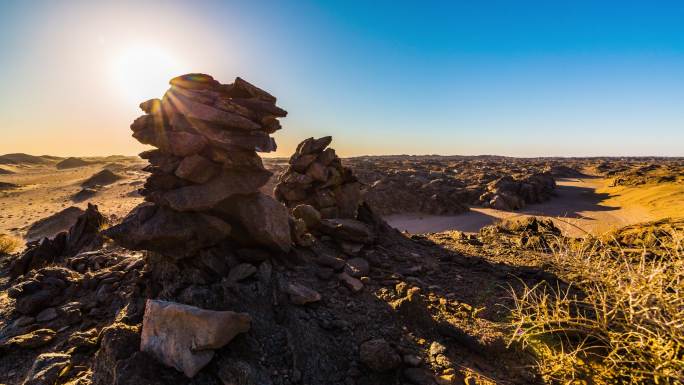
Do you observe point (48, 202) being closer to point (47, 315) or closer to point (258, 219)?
point (47, 315)

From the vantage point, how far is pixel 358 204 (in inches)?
508

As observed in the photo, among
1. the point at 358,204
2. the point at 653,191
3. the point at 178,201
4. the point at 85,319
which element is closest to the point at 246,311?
the point at 178,201

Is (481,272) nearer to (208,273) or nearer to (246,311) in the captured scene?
(246,311)

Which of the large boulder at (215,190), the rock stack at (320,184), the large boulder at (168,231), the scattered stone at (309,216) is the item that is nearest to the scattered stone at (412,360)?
the large boulder at (168,231)

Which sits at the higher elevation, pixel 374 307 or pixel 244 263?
pixel 244 263

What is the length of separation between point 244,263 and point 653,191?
43575 mm

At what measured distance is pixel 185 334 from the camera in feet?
15.1

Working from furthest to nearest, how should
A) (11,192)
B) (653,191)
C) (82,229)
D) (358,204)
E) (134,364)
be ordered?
1. (11,192)
2. (653,191)
3. (358,204)
4. (82,229)
5. (134,364)

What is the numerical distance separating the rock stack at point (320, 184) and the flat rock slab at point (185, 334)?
7.89 m

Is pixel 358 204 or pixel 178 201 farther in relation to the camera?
pixel 358 204

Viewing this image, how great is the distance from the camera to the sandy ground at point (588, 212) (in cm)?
2489

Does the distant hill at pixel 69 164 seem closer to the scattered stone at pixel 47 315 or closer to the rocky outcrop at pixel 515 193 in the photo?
the scattered stone at pixel 47 315

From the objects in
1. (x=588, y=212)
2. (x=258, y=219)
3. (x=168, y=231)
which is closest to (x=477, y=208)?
(x=588, y=212)

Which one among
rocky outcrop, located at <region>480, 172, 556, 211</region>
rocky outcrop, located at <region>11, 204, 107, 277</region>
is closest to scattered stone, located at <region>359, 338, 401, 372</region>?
rocky outcrop, located at <region>11, 204, 107, 277</region>
